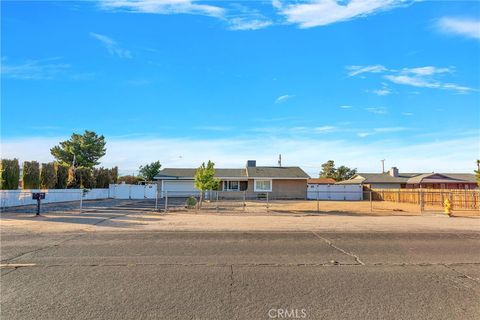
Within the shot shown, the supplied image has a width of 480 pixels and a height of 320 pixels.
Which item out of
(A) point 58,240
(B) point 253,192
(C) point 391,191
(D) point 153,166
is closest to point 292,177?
(B) point 253,192

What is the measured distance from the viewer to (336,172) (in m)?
85.2

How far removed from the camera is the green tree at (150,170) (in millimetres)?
62081

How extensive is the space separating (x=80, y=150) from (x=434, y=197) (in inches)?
2006

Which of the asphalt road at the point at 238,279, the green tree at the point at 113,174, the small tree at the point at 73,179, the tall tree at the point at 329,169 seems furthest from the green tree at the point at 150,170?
the asphalt road at the point at 238,279

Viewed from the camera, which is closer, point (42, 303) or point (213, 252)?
point (42, 303)

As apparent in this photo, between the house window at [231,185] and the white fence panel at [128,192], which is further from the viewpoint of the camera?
the house window at [231,185]

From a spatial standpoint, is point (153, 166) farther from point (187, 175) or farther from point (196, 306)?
→ point (196, 306)

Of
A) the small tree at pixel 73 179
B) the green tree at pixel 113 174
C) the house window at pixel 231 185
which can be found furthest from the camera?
the green tree at pixel 113 174

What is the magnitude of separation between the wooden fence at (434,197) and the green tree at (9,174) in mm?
29747

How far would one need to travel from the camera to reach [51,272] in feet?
22.2

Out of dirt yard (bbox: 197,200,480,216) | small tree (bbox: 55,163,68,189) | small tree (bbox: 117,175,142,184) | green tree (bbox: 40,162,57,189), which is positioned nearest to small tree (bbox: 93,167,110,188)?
small tree (bbox: 55,163,68,189)

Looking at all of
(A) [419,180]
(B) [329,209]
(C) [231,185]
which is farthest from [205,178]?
(A) [419,180]

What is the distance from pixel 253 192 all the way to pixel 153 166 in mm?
26440

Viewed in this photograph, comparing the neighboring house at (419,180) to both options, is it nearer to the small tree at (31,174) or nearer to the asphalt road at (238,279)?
the small tree at (31,174)
